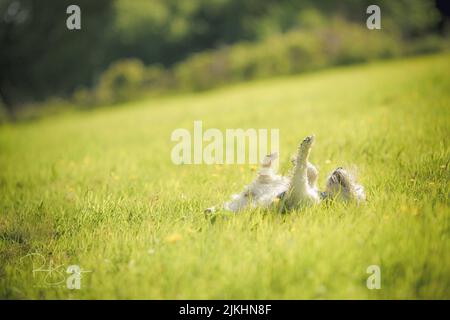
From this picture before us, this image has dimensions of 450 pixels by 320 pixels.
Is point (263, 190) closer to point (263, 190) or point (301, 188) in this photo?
point (263, 190)

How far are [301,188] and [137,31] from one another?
94.1ft

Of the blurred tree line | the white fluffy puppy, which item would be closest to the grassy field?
the white fluffy puppy

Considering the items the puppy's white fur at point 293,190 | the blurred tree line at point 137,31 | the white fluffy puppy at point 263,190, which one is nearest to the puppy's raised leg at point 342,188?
the puppy's white fur at point 293,190

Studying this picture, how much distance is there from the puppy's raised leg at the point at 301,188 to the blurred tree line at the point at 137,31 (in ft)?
60.2

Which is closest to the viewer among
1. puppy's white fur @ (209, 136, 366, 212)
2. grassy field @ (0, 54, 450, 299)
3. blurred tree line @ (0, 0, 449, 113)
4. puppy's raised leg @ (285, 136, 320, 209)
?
grassy field @ (0, 54, 450, 299)

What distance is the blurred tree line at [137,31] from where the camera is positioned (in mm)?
24938

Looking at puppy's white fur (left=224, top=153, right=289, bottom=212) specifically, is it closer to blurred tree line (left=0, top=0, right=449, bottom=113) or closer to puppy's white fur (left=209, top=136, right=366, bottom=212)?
puppy's white fur (left=209, top=136, right=366, bottom=212)

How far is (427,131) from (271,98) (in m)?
6.98

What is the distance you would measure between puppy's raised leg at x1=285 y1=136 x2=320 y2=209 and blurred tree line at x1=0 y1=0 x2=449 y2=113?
18354mm

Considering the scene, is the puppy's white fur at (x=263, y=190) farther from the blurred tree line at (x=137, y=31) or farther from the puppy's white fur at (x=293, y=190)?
the blurred tree line at (x=137, y=31)

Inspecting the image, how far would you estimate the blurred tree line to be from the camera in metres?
24.9

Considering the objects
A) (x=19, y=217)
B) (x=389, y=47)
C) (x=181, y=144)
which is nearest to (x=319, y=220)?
(x=19, y=217)

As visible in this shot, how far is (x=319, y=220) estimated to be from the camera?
283 centimetres
